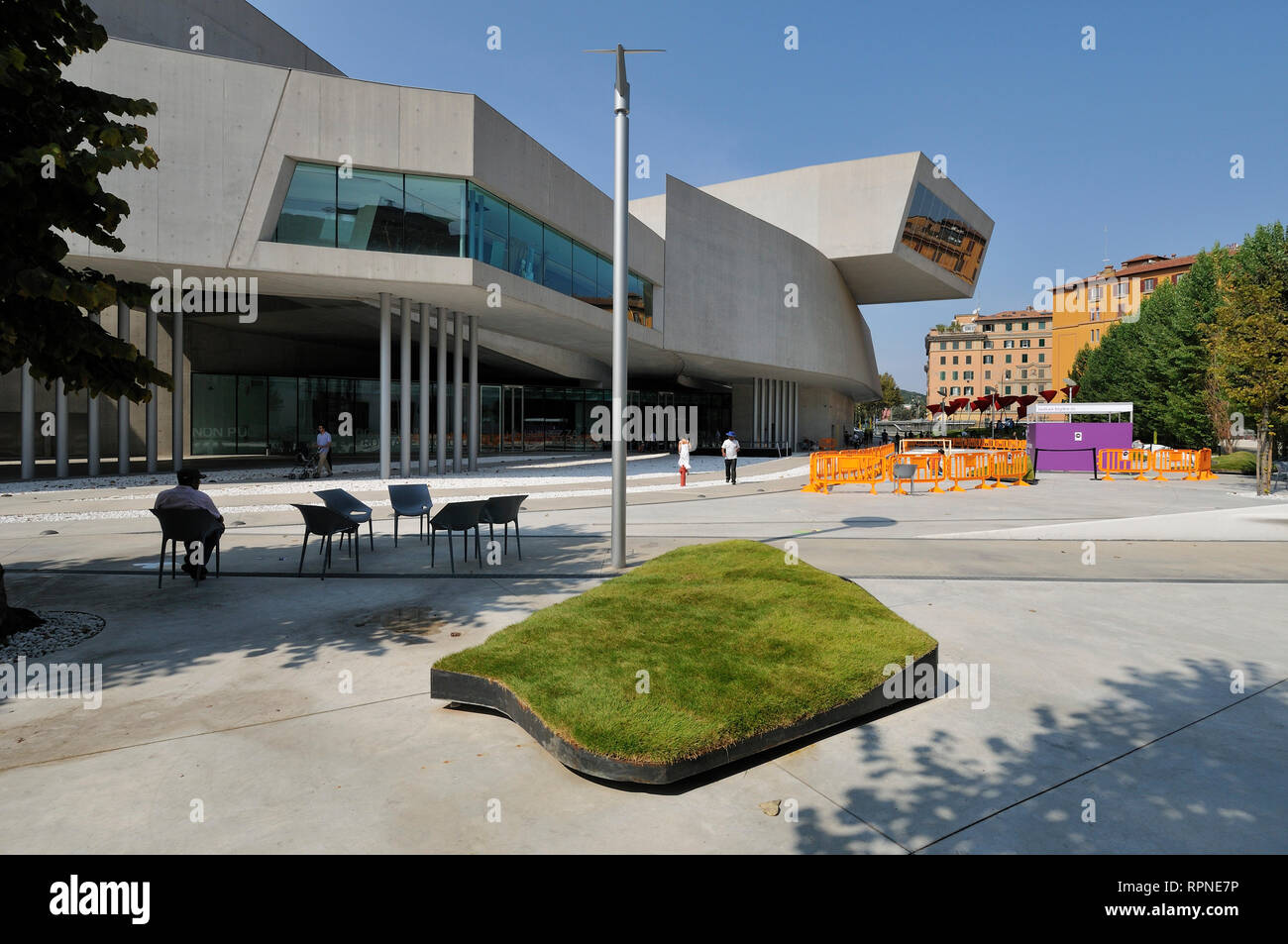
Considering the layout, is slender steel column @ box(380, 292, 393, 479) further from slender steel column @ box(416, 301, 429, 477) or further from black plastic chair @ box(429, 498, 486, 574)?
black plastic chair @ box(429, 498, 486, 574)

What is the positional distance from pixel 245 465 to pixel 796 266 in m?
32.0

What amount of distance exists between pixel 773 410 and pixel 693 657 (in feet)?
150

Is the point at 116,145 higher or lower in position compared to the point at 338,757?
higher

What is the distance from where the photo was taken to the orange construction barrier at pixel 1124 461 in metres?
30.2

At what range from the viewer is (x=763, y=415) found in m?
49.3

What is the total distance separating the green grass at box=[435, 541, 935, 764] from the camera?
4008 millimetres

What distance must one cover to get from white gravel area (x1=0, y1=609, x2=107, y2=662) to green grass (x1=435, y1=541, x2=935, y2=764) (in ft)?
11.8

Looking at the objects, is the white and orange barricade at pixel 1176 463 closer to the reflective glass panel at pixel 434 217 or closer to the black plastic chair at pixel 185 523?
the reflective glass panel at pixel 434 217

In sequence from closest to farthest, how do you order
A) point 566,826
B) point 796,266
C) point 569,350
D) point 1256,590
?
point 566,826
point 1256,590
point 569,350
point 796,266

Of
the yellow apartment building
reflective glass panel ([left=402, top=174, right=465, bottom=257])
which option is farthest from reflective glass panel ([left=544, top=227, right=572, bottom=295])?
the yellow apartment building

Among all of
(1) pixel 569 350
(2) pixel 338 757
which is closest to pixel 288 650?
(2) pixel 338 757

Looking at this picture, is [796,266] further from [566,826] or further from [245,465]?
[566,826]
